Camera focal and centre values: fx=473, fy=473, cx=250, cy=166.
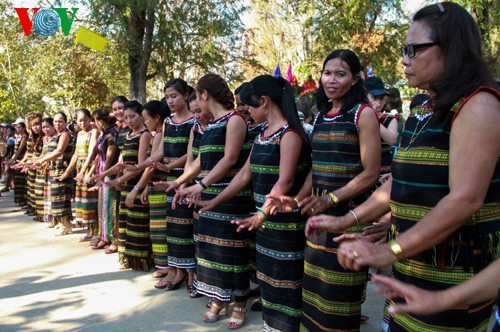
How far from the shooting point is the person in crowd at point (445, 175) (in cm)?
160

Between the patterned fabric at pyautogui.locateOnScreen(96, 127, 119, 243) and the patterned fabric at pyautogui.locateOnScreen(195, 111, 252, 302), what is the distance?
107 inches

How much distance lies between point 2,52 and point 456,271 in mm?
25645

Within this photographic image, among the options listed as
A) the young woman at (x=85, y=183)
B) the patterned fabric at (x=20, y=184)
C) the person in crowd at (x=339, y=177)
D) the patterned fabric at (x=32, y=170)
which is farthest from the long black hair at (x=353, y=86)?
the patterned fabric at (x=20, y=184)

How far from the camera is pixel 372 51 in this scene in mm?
15852

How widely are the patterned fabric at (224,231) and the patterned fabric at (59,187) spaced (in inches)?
182

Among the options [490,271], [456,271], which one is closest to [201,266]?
[456,271]

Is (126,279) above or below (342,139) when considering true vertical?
below

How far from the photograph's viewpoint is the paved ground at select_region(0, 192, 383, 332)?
13.3 ft

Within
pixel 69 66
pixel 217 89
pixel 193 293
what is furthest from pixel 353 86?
pixel 69 66

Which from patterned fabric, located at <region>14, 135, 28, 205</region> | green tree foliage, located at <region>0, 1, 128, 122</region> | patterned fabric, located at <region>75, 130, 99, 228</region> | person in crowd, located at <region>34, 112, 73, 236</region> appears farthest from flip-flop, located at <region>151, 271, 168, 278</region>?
green tree foliage, located at <region>0, 1, 128, 122</region>

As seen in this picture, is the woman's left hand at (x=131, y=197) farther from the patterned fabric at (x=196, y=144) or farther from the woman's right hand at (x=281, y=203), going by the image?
the woman's right hand at (x=281, y=203)

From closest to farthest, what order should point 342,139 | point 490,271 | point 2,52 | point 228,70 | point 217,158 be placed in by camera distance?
point 490,271 → point 342,139 → point 217,158 → point 228,70 → point 2,52

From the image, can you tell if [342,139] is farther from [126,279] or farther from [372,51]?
[372,51]

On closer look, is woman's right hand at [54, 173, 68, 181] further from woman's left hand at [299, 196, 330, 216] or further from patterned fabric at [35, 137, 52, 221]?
woman's left hand at [299, 196, 330, 216]
